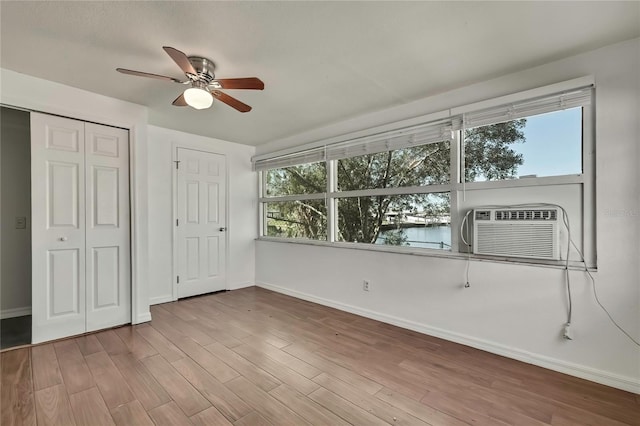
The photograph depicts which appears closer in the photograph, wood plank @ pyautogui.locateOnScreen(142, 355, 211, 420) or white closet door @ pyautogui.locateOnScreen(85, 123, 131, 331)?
wood plank @ pyautogui.locateOnScreen(142, 355, 211, 420)

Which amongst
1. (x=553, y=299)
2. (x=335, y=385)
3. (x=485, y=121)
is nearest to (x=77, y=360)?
(x=335, y=385)

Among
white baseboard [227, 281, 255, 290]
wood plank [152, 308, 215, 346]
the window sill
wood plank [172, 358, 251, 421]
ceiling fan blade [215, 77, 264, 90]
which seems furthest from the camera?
white baseboard [227, 281, 255, 290]

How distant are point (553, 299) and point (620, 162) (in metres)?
1.06

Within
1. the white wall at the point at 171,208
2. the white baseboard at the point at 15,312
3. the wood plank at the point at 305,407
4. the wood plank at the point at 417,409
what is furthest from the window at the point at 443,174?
the white baseboard at the point at 15,312

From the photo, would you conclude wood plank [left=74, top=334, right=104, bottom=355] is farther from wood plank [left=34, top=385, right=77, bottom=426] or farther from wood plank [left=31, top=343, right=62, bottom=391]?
wood plank [left=34, top=385, right=77, bottom=426]

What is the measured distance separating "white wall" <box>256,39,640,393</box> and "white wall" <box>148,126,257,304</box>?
237 cm

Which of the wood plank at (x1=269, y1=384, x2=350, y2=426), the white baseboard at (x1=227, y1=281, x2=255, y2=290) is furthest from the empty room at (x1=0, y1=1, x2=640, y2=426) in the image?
the white baseboard at (x1=227, y1=281, x2=255, y2=290)

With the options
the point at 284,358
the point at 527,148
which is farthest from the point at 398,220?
the point at 284,358

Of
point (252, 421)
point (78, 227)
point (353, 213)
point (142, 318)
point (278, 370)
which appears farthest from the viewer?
point (353, 213)

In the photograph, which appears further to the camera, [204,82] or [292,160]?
[292,160]

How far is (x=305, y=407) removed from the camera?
1.73 m

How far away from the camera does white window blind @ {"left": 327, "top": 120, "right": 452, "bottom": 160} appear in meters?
2.77

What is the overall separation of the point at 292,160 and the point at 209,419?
10.6 feet

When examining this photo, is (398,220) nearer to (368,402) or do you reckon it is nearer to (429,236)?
(429,236)
